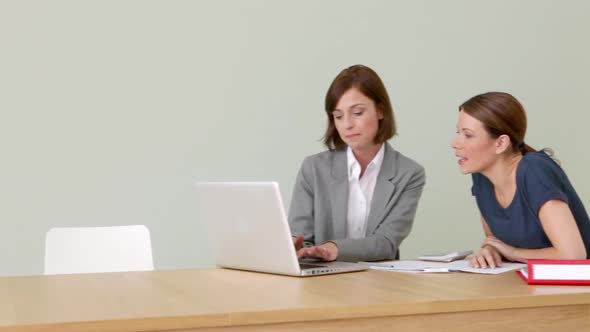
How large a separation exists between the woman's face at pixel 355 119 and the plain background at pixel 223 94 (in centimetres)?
123

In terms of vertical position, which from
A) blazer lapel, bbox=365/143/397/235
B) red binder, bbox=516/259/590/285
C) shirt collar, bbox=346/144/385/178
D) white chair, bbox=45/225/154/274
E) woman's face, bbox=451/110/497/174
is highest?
woman's face, bbox=451/110/497/174

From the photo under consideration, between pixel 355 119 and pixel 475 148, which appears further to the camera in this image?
pixel 355 119

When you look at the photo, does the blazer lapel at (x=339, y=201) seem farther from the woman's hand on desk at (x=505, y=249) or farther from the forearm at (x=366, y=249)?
the woman's hand on desk at (x=505, y=249)

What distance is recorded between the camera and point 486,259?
2434 mm

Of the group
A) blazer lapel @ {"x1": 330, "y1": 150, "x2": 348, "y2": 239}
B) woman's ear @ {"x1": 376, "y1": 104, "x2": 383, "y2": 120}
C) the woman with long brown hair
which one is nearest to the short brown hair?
woman's ear @ {"x1": 376, "y1": 104, "x2": 383, "y2": 120}

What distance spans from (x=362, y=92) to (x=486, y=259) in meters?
0.85

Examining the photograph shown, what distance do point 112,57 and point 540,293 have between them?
102 inches

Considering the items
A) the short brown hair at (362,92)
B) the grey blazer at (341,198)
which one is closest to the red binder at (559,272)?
the grey blazer at (341,198)

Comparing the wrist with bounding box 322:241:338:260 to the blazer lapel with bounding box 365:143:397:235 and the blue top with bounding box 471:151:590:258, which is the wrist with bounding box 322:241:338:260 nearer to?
the blazer lapel with bounding box 365:143:397:235

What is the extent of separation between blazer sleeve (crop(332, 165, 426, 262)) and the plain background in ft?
4.45

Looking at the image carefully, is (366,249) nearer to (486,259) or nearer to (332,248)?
(332,248)

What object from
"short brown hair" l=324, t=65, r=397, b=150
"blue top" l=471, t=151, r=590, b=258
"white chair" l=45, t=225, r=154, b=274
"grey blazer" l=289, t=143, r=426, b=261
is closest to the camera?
"blue top" l=471, t=151, r=590, b=258

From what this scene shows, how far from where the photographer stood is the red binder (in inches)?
80.4

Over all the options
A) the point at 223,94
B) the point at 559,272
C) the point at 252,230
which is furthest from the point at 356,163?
the point at 223,94
